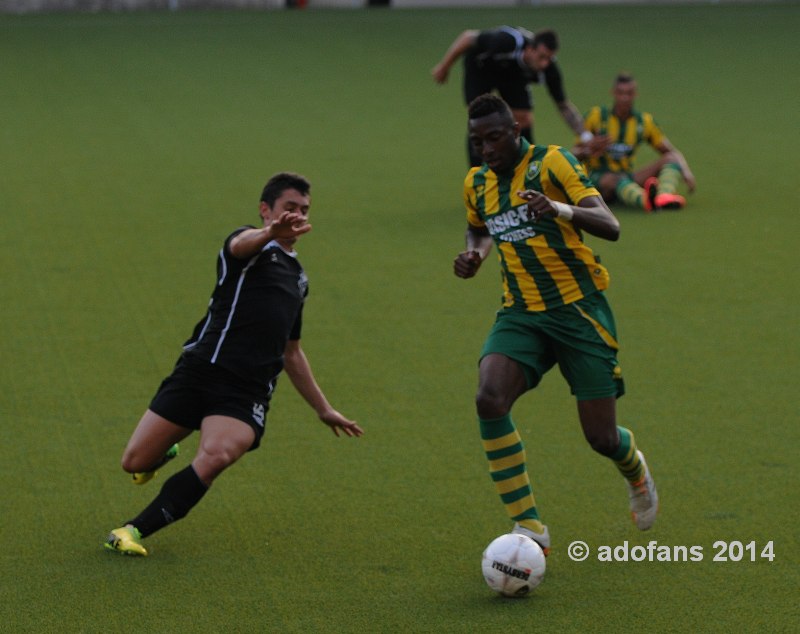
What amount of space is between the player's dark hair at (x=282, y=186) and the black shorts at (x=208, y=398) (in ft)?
2.48

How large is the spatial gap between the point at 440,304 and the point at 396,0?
20873mm

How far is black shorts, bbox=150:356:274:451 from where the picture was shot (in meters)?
5.92

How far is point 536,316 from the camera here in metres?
5.84

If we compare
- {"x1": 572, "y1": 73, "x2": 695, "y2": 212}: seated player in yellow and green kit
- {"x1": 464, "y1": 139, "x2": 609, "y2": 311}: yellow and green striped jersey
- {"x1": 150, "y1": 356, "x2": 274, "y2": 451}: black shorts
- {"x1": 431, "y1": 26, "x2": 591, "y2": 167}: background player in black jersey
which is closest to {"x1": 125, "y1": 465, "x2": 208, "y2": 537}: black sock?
{"x1": 150, "y1": 356, "x2": 274, "y2": 451}: black shorts

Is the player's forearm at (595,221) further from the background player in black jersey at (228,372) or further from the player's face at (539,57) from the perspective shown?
the player's face at (539,57)

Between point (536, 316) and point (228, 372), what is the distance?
1326 millimetres

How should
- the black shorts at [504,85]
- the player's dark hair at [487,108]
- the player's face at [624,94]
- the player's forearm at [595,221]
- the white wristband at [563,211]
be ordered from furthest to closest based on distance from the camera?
1. the player's face at [624,94]
2. the black shorts at [504,85]
3. the player's dark hair at [487,108]
4. the player's forearm at [595,221]
5. the white wristband at [563,211]

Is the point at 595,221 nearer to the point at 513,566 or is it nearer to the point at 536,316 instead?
the point at 536,316

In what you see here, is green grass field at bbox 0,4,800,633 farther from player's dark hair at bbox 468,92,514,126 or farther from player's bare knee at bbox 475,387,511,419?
player's dark hair at bbox 468,92,514,126

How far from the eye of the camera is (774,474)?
6.72 metres

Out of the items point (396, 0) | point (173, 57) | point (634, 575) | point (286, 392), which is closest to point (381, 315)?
point (286, 392)

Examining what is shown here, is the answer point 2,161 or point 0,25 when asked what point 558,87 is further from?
point 0,25

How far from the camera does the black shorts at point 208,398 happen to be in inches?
233

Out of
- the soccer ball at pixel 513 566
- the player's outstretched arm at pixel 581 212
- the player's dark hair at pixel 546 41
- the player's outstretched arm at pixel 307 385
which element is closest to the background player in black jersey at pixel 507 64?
the player's dark hair at pixel 546 41
